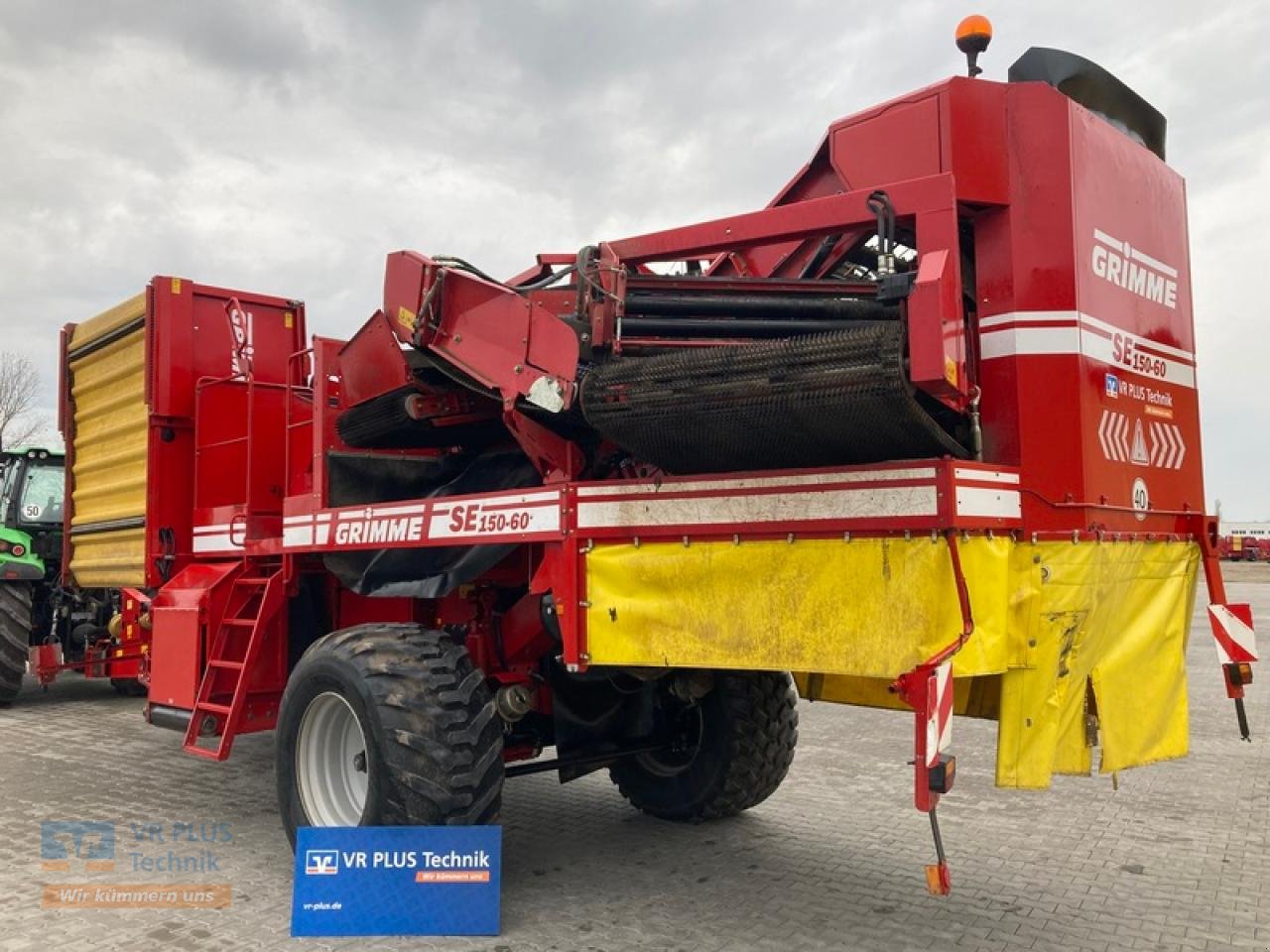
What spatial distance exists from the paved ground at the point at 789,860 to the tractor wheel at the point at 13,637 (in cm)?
174

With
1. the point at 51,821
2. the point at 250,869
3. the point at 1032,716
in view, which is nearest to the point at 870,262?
the point at 1032,716

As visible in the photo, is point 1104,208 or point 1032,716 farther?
point 1104,208

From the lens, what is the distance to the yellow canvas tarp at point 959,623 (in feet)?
11.1

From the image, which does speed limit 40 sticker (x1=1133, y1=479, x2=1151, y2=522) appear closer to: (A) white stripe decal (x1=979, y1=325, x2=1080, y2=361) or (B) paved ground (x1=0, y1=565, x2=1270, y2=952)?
(A) white stripe decal (x1=979, y1=325, x2=1080, y2=361)

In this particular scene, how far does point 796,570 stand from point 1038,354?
3.74 feet

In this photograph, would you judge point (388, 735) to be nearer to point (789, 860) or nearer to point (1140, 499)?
point (789, 860)

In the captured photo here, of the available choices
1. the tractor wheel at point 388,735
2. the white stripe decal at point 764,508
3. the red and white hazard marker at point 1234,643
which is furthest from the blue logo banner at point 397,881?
the red and white hazard marker at point 1234,643

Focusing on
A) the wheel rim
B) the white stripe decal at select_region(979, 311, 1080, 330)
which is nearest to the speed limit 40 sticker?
the white stripe decal at select_region(979, 311, 1080, 330)

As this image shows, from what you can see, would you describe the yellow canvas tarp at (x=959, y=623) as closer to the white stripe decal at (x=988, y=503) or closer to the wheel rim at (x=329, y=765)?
the white stripe decal at (x=988, y=503)

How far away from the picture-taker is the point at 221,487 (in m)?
6.74

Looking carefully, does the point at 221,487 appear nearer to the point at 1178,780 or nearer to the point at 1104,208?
the point at 1104,208
